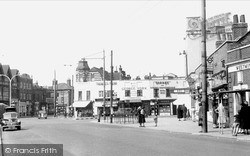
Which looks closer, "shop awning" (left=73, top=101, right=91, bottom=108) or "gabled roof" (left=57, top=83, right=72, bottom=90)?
"shop awning" (left=73, top=101, right=91, bottom=108)

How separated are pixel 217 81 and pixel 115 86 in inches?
1722

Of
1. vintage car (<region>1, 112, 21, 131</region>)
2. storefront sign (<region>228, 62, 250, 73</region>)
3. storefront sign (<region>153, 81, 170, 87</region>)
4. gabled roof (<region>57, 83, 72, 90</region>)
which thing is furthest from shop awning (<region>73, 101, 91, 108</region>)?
storefront sign (<region>228, 62, 250, 73</region>)

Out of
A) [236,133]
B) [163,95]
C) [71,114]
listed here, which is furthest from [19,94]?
[236,133]

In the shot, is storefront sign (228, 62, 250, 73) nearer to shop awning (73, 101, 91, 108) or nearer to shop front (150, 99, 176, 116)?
shop front (150, 99, 176, 116)

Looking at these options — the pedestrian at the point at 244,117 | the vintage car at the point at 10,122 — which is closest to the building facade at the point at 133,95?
the vintage car at the point at 10,122

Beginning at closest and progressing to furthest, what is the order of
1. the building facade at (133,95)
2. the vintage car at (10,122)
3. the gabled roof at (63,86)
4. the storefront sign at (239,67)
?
1. the storefront sign at (239,67)
2. the vintage car at (10,122)
3. the building facade at (133,95)
4. the gabled roof at (63,86)

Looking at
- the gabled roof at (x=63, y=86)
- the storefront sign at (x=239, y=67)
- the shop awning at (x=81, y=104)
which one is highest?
the gabled roof at (x=63, y=86)

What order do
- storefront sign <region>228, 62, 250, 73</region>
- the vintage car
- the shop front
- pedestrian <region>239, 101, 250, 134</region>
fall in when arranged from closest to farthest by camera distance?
pedestrian <region>239, 101, 250, 134</region> → storefront sign <region>228, 62, 250, 73</region> → the vintage car → the shop front

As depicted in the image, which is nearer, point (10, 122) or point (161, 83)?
point (10, 122)

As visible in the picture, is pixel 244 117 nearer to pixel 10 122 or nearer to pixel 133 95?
pixel 10 122

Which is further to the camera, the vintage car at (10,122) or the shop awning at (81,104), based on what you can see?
the shop awning at (81,104)

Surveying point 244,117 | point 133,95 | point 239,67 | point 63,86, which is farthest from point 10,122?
point 63,86

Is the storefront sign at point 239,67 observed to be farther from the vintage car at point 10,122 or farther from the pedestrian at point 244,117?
the vintage car at point 10,122

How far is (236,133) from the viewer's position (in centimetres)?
1797
